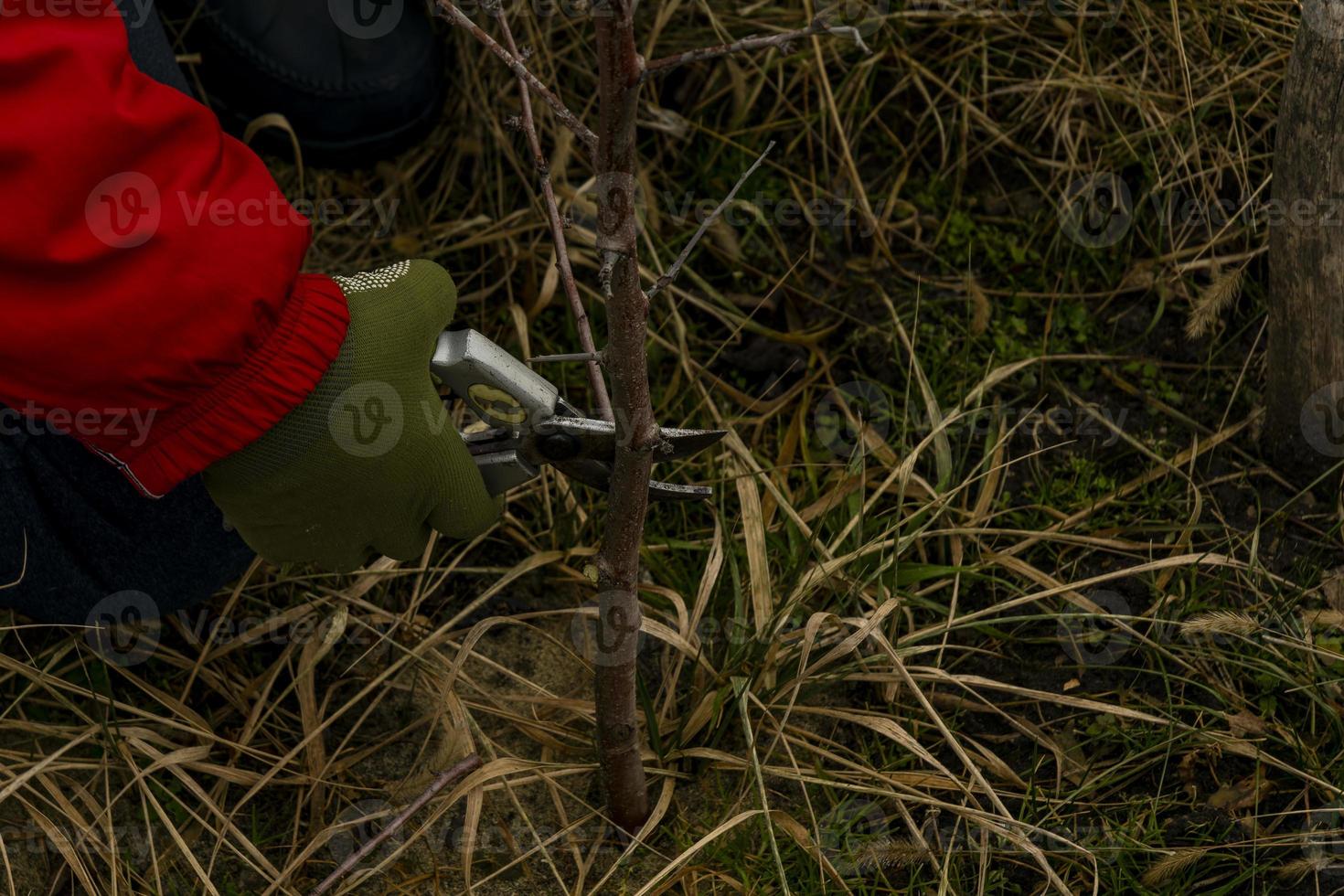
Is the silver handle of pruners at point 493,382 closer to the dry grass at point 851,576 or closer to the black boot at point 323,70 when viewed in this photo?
the dry grass at point 851,576

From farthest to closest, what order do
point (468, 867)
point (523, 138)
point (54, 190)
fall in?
1. point (523, 138)
2. point (468, 867)
3. point (54, 190)

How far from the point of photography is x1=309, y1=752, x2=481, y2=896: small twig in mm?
1436

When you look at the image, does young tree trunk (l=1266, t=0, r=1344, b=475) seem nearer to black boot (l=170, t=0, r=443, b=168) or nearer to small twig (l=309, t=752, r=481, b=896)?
small twig (l=309, t=752, r=481, b=896)

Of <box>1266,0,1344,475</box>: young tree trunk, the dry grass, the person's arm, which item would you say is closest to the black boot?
the dry grass

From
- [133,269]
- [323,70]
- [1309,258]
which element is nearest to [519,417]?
[133,269]

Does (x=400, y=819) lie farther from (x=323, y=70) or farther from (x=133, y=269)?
(x=323, y=70)

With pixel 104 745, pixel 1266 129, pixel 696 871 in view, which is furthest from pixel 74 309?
pixel 1266 129

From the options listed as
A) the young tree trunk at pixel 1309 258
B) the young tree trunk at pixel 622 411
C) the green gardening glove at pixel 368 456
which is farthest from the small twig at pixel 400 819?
the young tree trunk at pixel 1309 258

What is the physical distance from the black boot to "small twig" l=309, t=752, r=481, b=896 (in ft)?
3.85

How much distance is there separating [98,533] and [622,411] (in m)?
0.74

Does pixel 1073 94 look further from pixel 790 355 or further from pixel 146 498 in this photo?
pixel 146 498

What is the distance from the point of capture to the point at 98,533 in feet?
4.74

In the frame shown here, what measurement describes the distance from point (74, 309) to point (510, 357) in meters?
0.43

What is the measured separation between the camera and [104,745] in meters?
1.59
